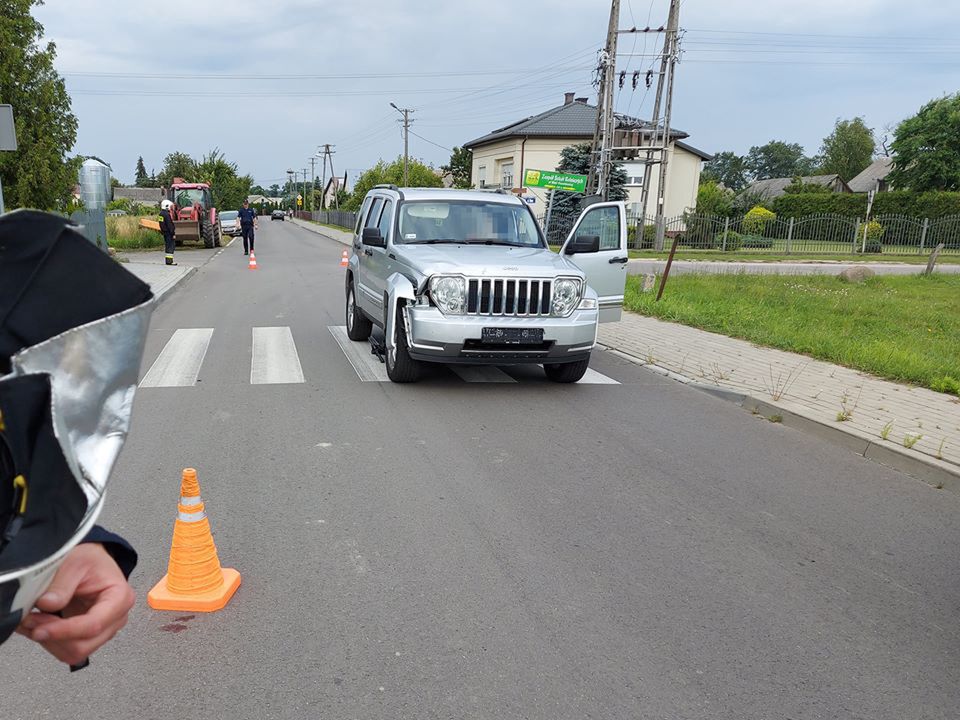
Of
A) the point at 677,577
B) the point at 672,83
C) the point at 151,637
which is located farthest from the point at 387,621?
the point at 672,83

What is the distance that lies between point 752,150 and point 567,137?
387ft

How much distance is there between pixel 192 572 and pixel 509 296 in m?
4.64

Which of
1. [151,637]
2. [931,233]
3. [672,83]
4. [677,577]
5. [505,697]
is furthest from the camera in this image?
[931,233]

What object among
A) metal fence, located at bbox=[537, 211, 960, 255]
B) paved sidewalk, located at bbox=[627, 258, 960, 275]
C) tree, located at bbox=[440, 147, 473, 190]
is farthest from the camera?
tree, located at bbox=[440, 147, 473, 190]

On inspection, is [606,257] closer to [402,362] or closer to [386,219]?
[386,219]

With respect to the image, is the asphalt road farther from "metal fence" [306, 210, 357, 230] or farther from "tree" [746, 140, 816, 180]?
"tree" [746, 140, 816, 180]

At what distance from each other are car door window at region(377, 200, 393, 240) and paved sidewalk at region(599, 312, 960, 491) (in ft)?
12.1

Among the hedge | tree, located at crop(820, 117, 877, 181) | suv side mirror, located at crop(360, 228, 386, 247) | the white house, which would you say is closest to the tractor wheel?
the white house

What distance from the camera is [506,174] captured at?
5056cm

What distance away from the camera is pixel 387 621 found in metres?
3.40

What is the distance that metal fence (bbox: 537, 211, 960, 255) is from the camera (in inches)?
1422

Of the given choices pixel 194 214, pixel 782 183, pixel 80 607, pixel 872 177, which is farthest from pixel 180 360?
pixel 782 183

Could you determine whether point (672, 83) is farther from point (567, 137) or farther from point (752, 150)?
point (752, 150)

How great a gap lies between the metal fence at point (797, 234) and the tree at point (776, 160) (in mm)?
109113
